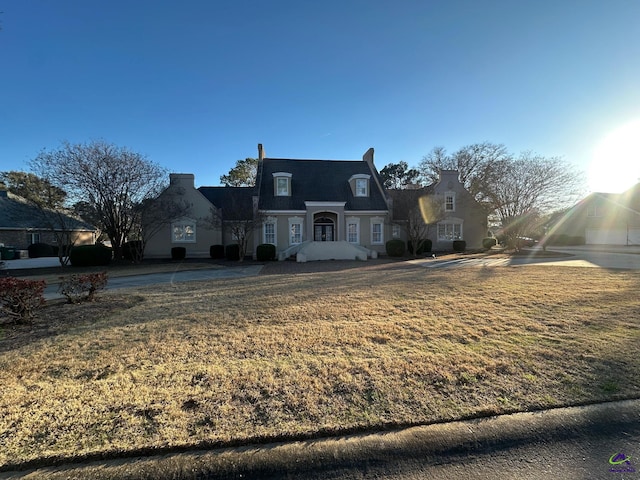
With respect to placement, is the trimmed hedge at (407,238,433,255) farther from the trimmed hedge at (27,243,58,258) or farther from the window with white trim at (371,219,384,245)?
the trimmed hedge at (27,243,58,258)

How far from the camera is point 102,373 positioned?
3.52 m

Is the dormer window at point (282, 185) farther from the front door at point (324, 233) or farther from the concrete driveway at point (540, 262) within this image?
the concrete driveway at point (540, 262)

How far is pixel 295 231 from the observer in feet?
69.3

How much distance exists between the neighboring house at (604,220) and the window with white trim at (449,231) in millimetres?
18994

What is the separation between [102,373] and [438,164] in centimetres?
3473

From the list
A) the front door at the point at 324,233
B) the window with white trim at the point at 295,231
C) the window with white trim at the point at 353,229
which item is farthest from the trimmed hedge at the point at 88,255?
the window with white trim at the point at 353,229

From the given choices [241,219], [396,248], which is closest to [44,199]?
[241,219]

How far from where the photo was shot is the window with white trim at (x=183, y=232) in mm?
21141

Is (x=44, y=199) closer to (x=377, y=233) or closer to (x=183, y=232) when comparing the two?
(x=183, y=232)

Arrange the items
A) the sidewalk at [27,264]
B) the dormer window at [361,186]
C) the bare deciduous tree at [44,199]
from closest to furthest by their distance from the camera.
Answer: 1. the bare deciduous tree at [44,199]
2. the sidewalk at [27,264]
3. the dormer window at [361,186]

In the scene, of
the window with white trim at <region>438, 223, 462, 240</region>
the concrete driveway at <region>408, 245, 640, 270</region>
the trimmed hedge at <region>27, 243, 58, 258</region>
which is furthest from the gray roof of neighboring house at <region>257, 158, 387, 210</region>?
the trimmed hedge at <region>27, 243, 58, 258</region>

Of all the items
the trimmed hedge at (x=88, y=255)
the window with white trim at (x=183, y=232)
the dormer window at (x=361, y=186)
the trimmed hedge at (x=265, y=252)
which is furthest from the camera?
the dormer window at (x=361, y=186)

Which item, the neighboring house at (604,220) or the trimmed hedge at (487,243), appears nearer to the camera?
the trimmed hedge at (487,243)

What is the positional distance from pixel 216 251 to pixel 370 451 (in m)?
20.2
